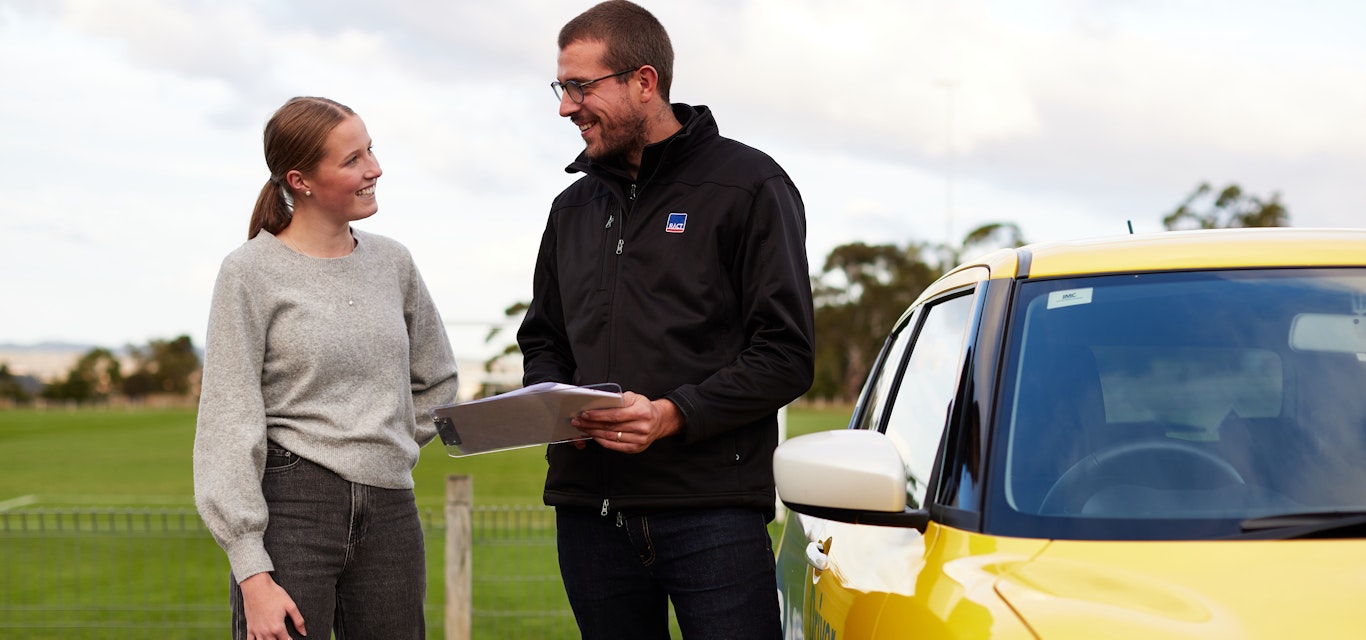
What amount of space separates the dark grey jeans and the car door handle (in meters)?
0.94

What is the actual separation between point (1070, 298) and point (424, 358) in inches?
66.6

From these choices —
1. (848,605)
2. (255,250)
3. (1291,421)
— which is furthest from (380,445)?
(1291,421)

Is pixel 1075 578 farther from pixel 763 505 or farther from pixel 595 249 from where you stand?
pixel 595 249

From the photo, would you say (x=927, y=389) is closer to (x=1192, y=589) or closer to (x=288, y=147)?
(x=1192, y=589)

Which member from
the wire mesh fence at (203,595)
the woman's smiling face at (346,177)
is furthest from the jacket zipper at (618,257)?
the wire mesh fence at (203,595)

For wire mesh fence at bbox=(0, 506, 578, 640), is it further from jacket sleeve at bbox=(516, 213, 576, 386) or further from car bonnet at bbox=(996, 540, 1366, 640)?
car bonnet at bbox=(996, 540, 1366, 640)

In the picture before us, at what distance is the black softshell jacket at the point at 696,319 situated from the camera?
326 cm

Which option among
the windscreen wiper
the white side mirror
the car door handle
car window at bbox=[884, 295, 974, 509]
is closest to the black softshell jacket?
the car door handle

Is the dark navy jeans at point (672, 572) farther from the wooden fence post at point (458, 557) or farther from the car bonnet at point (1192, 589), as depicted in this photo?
the wooden fence post at point (458, 557)

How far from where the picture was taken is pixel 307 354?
126 inches

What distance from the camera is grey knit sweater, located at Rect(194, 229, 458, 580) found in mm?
3086

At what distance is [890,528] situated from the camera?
9.29 ft

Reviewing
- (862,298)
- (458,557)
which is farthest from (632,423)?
(862,298)

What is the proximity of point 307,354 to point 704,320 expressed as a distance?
0.91 meters
